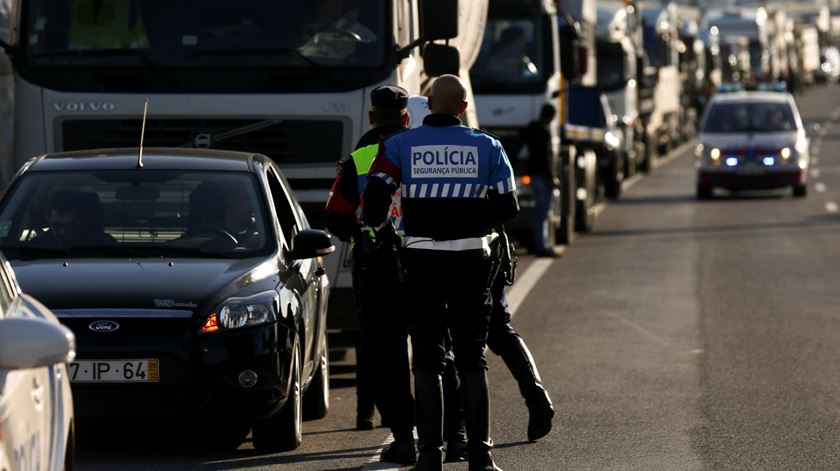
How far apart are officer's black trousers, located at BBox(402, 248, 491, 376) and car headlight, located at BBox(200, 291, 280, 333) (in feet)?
3.01

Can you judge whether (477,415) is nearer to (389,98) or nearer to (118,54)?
(389,98)

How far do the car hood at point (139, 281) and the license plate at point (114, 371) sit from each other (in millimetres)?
243

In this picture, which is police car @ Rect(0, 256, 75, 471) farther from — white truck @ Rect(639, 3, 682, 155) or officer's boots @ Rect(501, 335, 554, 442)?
white truck @ Rect(639, 3, 682, 155)

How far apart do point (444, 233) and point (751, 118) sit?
1065 inches

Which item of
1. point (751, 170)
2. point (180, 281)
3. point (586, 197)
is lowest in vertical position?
point (751, 170)

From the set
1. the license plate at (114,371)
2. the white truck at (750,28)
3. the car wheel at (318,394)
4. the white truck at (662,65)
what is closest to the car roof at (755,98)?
the white truck at (662,65)

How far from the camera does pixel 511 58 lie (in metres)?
21.6

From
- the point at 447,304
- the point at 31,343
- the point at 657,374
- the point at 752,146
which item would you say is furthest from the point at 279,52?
the point at 752,146

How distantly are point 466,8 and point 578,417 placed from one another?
7991 mm

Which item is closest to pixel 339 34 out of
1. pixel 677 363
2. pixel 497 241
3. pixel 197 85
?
pixel 197 85

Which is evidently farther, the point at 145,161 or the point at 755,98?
the point at 755,98

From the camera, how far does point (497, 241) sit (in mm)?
8125

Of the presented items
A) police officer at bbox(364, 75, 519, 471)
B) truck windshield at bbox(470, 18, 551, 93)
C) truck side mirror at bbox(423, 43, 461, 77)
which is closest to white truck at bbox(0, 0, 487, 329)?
truck side mirror at bbox(423, 43, 461, 77)

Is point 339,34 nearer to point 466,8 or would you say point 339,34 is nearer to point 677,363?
point 677,363
